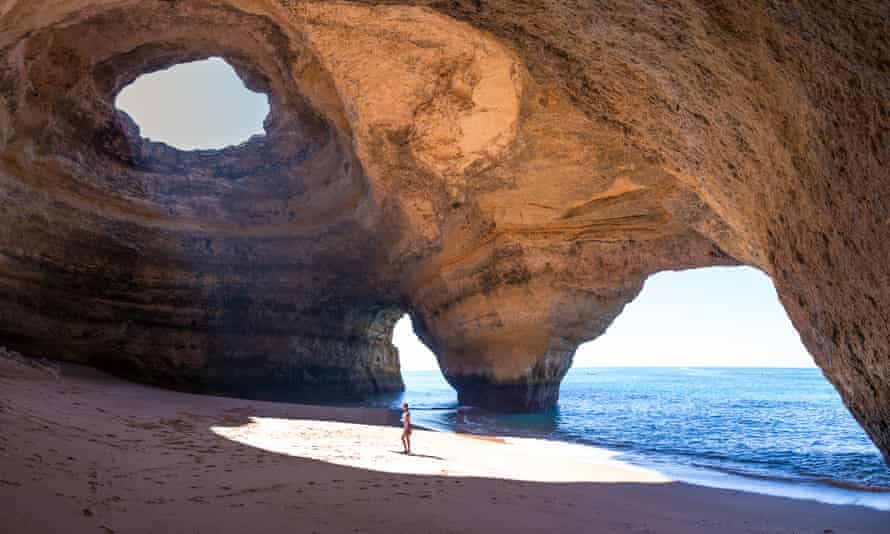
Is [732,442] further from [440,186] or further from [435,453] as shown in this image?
[440,186]

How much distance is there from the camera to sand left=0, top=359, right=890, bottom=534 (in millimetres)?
3145

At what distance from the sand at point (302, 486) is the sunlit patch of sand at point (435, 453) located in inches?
1.7

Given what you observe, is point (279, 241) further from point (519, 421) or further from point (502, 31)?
point (502, 31)

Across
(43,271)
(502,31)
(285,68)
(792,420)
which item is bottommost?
(792,420)

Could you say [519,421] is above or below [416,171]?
below

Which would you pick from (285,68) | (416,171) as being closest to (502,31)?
(416,171)

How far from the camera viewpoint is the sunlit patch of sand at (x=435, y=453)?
6207 millimetres

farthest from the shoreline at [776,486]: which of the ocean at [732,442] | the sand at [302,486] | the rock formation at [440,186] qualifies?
the rock formation at [440,186]

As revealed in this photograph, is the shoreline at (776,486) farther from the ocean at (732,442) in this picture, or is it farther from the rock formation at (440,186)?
the rock formation at (440,186)

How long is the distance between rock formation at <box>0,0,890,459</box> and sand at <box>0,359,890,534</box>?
2.06 meters

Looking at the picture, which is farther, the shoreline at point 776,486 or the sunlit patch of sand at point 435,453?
the shoreline at point 776,486

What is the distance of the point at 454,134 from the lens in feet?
32.9

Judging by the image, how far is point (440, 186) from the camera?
12.0 metres

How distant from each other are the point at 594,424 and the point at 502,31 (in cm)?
1332
